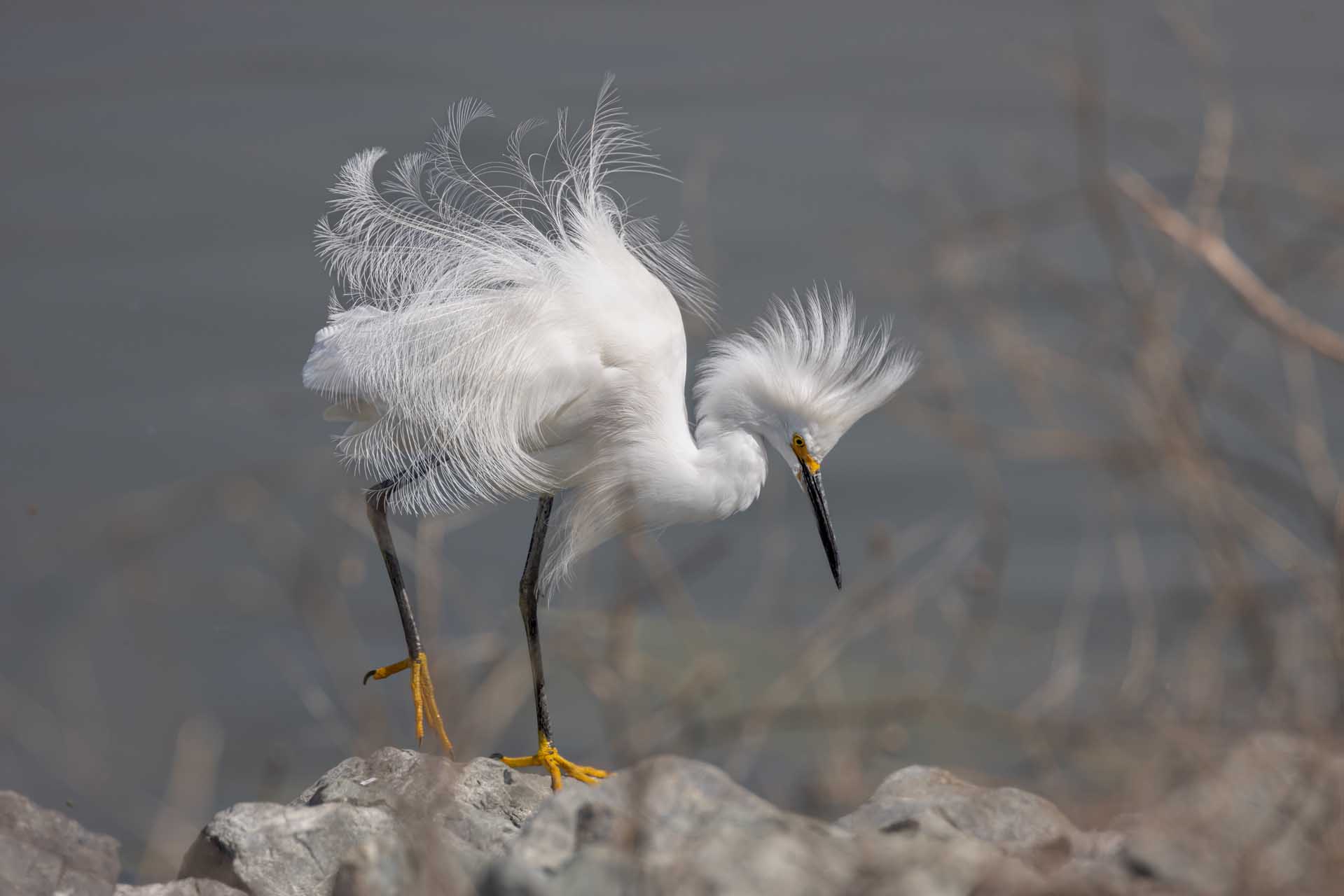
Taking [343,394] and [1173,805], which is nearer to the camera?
[1173,805]

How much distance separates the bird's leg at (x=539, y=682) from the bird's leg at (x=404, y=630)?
308 millimetres

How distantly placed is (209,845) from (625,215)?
8.50ft

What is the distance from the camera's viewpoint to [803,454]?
4.28 m

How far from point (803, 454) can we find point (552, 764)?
119 centimetres

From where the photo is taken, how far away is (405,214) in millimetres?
4656

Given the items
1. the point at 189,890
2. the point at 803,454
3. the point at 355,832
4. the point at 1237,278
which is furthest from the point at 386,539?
the point at 1237,278

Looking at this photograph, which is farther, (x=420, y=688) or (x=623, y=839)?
(x=420, y=688)

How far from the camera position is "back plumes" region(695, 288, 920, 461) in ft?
13.9

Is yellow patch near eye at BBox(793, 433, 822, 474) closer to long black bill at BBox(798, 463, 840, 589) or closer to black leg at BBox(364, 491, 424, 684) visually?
long black bill at BBox(798, 463, 840, 589)

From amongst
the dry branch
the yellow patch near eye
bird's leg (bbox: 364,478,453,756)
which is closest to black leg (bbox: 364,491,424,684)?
bird's leg (bbox: 364,478,453,756)

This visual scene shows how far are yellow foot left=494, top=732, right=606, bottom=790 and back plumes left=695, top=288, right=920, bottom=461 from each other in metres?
1.09

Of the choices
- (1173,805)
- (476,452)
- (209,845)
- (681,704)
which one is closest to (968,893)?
(1173,805)

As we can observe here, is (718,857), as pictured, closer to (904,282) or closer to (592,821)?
(592,821)

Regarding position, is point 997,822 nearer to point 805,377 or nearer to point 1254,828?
point 1254,828
